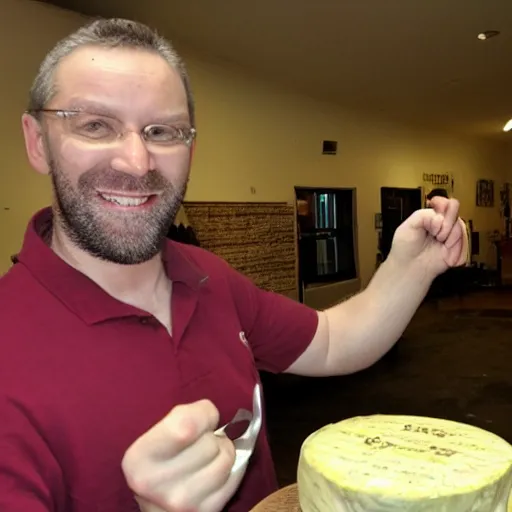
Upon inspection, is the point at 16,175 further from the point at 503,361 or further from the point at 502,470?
the point at 503,361

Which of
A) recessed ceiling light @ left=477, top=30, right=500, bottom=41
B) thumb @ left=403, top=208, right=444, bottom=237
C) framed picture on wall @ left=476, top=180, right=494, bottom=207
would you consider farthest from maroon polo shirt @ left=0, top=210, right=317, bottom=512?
framed picture on wall @ left=476, top=180, right=494, bottom=207

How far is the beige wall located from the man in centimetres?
224

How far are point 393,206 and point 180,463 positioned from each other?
280 inches

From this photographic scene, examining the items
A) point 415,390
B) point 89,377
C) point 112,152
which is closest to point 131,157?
point 112,152

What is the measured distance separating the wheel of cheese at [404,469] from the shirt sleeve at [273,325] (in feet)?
1.28

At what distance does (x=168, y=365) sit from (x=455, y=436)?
44cm

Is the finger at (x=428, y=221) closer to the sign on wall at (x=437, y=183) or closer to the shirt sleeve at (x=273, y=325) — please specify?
the shirt sleeve at (x=273, y=325)

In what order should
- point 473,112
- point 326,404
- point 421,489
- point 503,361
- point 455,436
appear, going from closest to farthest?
point 421,489
point 455,436
point 326,404
point 503,361
point 473,112

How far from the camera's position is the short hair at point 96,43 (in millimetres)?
978

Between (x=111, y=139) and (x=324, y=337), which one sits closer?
(x=111, y=139)

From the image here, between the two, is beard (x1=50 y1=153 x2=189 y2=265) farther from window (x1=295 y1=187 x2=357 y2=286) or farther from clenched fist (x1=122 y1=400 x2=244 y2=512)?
window (x1=295 y1=187 x2=357 y2=286)

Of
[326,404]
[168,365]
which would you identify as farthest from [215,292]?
[326,404]

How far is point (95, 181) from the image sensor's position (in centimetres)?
95

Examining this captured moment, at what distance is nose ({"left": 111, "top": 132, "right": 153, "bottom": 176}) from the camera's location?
3.07ft
